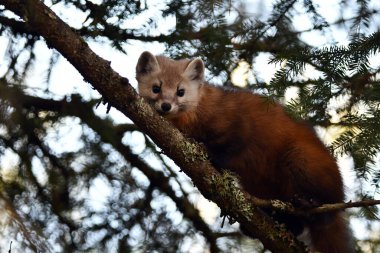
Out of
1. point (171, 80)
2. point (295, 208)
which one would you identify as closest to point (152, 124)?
point (295, 208)

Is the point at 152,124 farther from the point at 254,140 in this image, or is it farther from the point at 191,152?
the point at 254,140

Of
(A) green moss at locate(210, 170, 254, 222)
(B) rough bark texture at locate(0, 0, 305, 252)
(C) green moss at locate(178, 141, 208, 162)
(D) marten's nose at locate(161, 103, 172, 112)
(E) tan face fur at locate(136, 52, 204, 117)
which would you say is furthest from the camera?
(E) tan face fur at locate(136, 52, 204, 117)

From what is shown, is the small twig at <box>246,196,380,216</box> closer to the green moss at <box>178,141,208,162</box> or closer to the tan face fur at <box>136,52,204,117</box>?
the green moss at <box>178,141,208,162</box>

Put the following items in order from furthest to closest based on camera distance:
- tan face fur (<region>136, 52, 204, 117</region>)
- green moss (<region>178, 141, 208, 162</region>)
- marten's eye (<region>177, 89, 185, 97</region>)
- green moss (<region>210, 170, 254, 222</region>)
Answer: marten's eye (<region>177, 89, 185, 97</region>) < tan face fur (<region>136, 52, 204, 117</region>) < green moss (<region>210, 170, 254, 222</region>) < green moss (<region>178, 141, 208, 162</region>)

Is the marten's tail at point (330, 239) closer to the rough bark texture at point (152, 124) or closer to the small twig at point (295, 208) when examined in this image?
the small twig at point (295, 208)

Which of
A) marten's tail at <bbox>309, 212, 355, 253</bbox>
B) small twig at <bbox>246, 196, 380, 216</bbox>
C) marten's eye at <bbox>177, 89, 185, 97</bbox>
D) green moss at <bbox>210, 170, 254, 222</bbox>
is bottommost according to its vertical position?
green moss at <bbox>210, 170, 254, 222</bbox>

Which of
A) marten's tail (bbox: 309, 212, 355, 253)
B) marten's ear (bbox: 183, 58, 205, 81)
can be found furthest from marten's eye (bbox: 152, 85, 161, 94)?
marten's tail (bbox: 309, 212, 355, 253)

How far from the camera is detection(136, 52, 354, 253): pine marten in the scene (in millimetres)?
5438

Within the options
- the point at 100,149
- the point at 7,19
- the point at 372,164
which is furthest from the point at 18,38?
the point at 372,164

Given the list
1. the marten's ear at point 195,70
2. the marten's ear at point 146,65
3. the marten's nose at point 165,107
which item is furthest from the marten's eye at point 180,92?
the marten's nose at point 165,107

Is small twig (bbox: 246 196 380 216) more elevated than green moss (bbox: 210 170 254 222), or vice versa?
small twig (bbox: 246 196 380 216)

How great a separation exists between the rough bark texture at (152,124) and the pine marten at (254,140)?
64cm

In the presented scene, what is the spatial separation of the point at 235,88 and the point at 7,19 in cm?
205

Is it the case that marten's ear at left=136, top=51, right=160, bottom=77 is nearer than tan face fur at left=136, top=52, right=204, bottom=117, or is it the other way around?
tan face fur at left=136, top=52, right=204, bottom=117
